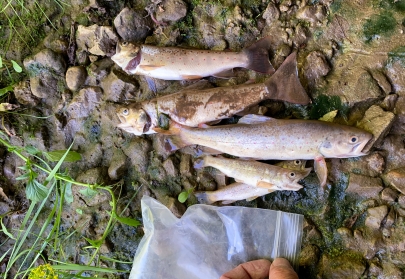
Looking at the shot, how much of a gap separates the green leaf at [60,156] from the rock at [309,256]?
2.50m

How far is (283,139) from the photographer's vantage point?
323cm

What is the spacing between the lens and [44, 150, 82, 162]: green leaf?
3659mm

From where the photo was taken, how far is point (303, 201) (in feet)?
11.6

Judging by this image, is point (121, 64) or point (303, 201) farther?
point (121, 64)

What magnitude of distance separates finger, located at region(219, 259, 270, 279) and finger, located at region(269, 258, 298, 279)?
0.36 feet

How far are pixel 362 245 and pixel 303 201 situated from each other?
0.65m

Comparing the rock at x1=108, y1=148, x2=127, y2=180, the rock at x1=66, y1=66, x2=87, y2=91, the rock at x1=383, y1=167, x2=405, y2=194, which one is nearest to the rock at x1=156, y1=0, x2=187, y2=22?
the rock at x1=66, y1=66, x2=87, y2=91

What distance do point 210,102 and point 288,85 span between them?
2.50ft

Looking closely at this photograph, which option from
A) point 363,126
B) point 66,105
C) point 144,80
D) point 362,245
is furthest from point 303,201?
point 66,105

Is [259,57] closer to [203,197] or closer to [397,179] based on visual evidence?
[203,197]

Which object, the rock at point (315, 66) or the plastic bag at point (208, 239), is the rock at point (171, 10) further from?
the plastic bag at point (208, 239)

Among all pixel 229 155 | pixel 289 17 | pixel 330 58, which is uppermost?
pixel 289 17

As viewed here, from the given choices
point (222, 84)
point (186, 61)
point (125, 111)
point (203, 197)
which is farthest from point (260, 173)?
point (125, 111)

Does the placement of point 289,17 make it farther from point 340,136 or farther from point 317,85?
point 340,136
